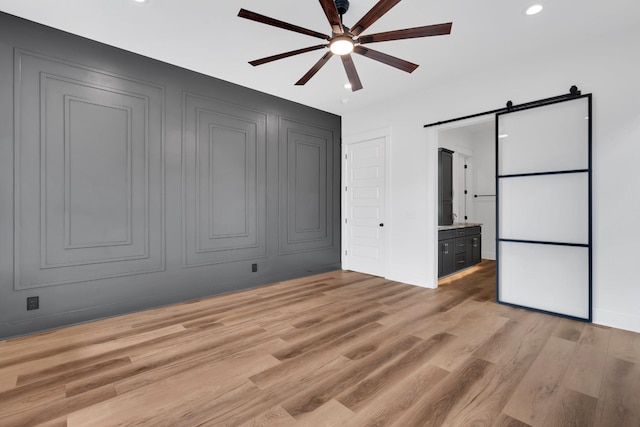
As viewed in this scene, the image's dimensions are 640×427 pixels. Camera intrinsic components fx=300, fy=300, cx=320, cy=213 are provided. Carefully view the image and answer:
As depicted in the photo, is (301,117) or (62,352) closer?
(62,352)

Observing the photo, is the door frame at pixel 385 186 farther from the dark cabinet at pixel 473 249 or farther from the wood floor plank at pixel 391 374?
the wood floor plank at pixel 391 374

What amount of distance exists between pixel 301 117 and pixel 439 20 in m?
2.78

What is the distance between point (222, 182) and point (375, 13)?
2.97m

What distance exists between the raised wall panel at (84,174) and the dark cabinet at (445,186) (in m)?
4.51

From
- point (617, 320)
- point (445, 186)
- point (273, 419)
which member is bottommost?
point (273, 419)

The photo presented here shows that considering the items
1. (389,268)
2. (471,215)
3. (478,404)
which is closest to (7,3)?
(478,404)

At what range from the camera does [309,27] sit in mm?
2947

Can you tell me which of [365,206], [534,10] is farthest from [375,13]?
[365,206]

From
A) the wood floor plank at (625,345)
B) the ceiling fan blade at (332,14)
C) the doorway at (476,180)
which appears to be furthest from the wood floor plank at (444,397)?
the doorway at (476,180)

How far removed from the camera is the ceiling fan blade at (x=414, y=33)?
2131 mm

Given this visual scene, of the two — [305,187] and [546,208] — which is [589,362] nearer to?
[546,208]

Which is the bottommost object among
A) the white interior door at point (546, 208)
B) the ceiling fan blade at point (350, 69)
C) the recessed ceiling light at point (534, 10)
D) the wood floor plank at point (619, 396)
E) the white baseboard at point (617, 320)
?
the wood floor plank at point (619, 396)

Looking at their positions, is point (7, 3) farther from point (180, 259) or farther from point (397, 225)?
point (397, 225)

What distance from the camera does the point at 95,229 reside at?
3244 mm
